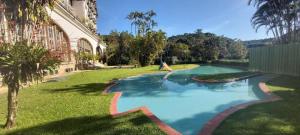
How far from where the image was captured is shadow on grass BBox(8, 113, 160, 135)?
4.99m

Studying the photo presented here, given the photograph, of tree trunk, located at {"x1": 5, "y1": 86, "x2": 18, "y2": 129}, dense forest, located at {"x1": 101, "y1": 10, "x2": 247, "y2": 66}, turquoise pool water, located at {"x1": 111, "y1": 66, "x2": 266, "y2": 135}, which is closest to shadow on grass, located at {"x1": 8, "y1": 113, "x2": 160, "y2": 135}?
tree trunk, located at {"x1": 5, "y1": 86, "x2": 18, "y2": 129}

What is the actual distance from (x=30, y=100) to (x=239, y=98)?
8384mm

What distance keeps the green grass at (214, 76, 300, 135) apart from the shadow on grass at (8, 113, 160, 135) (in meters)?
1.78

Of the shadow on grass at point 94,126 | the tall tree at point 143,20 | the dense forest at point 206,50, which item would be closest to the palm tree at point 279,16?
the dense forest at point 206,50

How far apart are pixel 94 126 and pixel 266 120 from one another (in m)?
4.13

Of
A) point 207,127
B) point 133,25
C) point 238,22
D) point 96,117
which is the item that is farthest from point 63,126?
point 133,25

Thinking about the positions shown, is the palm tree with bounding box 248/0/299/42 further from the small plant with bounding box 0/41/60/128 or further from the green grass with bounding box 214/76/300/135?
the small plant with bounding box 0/41/60/128

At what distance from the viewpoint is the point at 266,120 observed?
17.6 feet

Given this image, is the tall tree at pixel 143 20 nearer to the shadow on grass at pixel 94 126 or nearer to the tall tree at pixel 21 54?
the shadow on grass at pixel 94 126

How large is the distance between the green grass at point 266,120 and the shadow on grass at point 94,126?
5.83ft

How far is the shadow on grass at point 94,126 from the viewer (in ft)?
16.4

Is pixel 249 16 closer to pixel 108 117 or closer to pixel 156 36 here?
pixel 156 36

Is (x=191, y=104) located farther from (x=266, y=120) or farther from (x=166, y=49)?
(x=166, y=49)

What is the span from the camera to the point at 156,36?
31812mm
